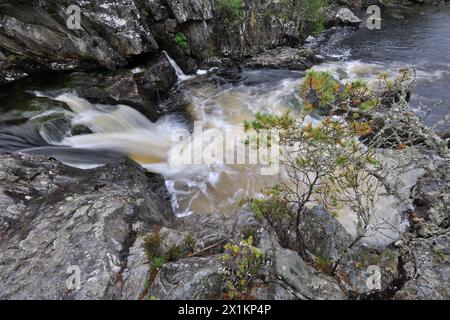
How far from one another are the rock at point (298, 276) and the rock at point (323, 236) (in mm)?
637

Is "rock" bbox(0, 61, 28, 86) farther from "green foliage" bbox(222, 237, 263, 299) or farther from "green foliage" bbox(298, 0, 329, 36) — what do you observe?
"green foliage" bbox(298, 0, 329, 36)

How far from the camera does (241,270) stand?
432cm

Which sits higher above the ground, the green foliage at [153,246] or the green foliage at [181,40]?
the green foliage at [181,40]

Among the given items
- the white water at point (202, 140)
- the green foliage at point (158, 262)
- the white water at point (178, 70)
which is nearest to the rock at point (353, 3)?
the white water at point (202, 140)

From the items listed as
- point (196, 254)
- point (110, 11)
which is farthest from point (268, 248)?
point (110, 11)

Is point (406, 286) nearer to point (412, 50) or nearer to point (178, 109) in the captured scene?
point (178, 109)

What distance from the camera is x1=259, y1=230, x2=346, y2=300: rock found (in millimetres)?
4352

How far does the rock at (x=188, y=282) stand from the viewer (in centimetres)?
424

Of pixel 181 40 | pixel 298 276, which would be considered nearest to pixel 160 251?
pixel 298 276

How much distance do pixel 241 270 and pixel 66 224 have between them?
322 centimetres

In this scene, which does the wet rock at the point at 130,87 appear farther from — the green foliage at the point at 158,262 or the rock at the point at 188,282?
the rock at the point at 188,282

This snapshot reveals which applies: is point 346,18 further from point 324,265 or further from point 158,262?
point 158,262

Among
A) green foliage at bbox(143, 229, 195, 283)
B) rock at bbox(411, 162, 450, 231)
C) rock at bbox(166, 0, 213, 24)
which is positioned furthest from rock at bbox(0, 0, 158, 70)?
rock at bbox(411, 162, 450, 231)

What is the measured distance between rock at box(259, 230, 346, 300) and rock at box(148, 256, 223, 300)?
2.53 feet
